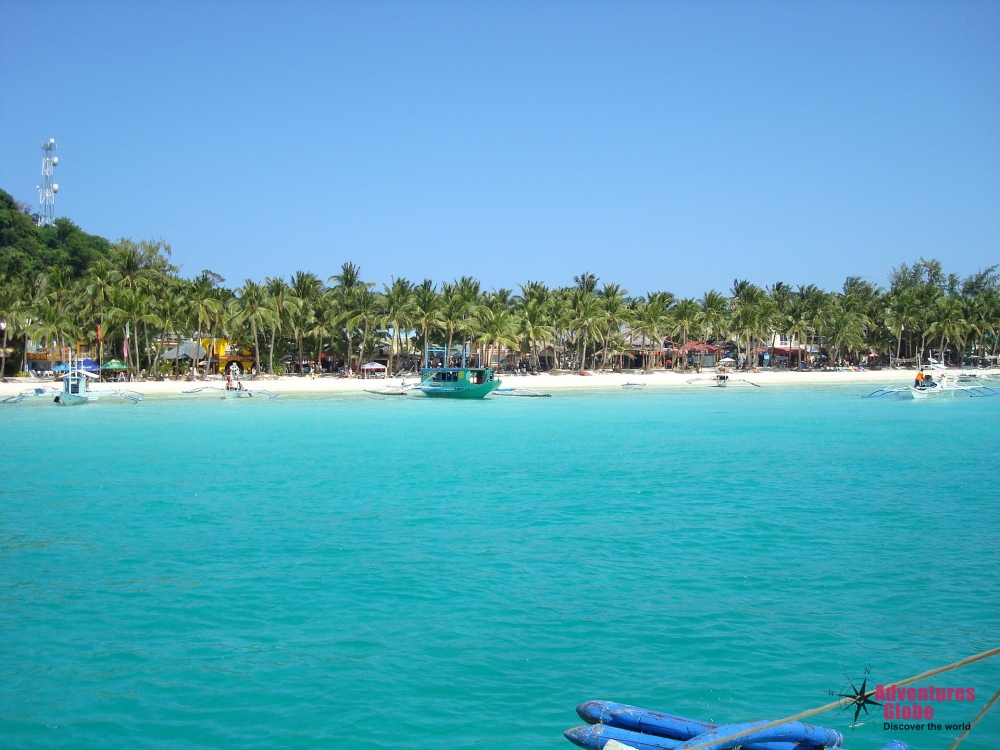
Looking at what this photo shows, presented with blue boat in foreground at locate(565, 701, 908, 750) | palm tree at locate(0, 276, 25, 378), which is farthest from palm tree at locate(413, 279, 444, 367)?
blue boat in foreground at locate(565, 701, 908, 750)

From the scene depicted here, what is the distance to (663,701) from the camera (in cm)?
688

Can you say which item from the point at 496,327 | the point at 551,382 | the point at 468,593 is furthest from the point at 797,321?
the point at 468,593

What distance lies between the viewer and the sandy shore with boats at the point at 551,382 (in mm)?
46853

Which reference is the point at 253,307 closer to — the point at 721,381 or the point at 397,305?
the point at 397,305

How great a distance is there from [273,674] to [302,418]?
87.7 ft

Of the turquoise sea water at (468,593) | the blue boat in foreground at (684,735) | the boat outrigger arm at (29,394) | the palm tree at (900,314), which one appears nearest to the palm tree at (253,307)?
the boat outrigger arm at (29,394)

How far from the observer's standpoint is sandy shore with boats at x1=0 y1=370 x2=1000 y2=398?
4685 cm

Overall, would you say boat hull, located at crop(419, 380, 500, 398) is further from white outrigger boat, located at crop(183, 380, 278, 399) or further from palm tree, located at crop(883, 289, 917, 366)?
palm tree, located at crop(883, 289, 917, 366)

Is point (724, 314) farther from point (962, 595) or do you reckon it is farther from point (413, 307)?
point (962, 595)

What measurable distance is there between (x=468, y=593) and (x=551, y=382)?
4751 cm

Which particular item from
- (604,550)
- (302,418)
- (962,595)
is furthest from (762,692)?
(302,418)

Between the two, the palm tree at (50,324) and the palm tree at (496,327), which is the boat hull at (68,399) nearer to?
the palm tree at (50,324)

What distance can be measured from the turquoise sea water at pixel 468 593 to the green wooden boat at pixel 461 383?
2199 cm

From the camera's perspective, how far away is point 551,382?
57062 millimetres
